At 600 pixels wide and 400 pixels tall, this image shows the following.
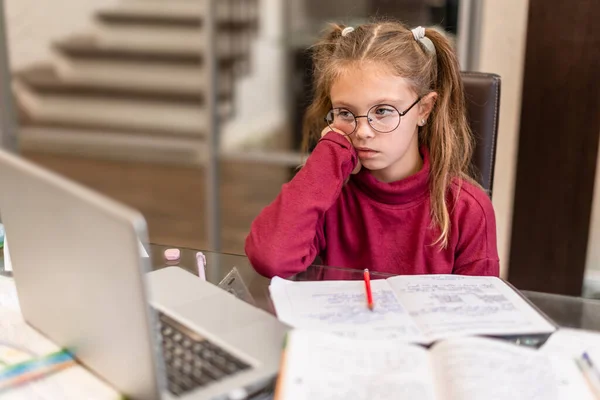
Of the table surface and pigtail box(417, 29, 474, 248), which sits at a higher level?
pigtail box(417, 29, 474, 248)

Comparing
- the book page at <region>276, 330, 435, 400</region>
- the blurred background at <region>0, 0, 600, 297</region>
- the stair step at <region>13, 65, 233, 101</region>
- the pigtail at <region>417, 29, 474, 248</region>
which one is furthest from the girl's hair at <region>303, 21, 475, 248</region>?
the stair step at <region>13, 65, 233, 101</region>

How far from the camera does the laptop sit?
28.6 inches

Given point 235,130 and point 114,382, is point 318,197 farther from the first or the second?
point 235,130

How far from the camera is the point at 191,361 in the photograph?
2.85 ft

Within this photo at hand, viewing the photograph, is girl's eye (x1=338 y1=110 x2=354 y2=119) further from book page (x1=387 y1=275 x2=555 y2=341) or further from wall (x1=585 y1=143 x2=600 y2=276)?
wall (x1=585 y1=143 x2=600 y2=276)

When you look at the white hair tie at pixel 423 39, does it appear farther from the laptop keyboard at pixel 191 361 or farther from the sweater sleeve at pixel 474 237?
the laptop keyboard at pixel 191 361

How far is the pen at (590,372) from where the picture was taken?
2.76 feet

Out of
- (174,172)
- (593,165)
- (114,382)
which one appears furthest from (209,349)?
(174,172)

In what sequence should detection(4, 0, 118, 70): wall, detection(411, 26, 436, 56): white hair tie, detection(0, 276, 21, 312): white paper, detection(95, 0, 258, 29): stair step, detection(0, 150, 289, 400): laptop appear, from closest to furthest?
detection(0, 150, 289, 400): laptop → detection(0, 276, 21, 312): white paper → detection(411, 26, 436, 56): white hair tie → detection(95, 0, 258, 29): stair step → detection(4, 0, 118, 70): wall

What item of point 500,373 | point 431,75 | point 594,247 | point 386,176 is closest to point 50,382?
point 500,373

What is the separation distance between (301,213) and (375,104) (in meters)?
0.24

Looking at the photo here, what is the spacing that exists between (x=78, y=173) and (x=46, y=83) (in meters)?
0.42

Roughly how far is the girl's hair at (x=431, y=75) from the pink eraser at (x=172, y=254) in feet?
1.44

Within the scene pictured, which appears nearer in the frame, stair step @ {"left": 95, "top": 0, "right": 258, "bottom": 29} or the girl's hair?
the girl's hair
